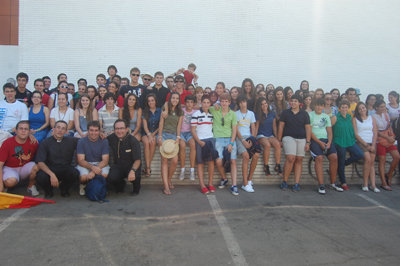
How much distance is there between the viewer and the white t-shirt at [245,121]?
5281 mm

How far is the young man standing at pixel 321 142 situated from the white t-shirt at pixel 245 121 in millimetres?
1305

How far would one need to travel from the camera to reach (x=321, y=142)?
5262 millimetres

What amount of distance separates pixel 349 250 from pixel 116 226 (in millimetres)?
2846

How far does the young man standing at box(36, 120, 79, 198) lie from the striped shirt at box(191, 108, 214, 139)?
228 cm

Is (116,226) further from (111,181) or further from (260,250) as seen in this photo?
(260,250)

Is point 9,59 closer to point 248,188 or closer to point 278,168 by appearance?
point 248,188

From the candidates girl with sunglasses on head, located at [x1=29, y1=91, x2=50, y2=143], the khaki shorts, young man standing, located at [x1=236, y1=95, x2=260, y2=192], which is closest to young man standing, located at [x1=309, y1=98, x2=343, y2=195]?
the khaki shorts

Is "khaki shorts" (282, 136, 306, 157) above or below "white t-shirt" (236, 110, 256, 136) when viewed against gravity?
below

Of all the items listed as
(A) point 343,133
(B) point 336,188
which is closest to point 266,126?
(A) point 343,133

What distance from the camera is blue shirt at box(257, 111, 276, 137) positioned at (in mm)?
5613

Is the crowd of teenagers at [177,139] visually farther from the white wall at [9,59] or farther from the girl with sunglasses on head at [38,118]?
the white wall at [9,59]

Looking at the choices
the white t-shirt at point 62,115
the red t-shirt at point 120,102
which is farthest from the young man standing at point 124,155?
the white t-shirt at point 62,115

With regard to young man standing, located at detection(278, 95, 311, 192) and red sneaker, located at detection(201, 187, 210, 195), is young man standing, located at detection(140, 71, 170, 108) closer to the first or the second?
red sneaker, located at detection(201, 187, 210, 195)

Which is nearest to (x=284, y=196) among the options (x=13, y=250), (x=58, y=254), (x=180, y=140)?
(x=180, y=140)
